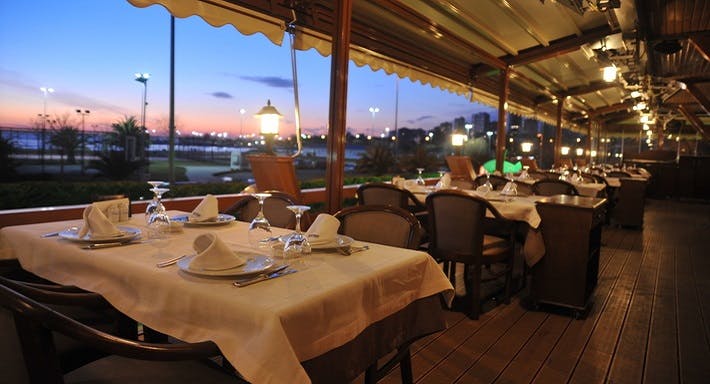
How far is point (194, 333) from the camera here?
4.13ft

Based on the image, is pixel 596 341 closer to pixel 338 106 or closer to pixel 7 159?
pixel 338 106

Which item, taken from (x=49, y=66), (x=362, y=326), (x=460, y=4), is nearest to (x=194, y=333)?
(x=362, y=326)

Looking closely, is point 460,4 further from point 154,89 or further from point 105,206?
point 105,206

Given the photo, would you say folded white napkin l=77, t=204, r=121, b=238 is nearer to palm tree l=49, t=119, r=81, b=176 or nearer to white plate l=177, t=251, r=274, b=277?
white plate l=177, t=251, r=274, b=277

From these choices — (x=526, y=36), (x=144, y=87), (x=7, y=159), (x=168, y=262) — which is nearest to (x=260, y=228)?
(x=168, y=262)

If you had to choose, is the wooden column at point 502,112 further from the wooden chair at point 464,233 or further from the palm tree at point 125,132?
the palm tree at point 125,132

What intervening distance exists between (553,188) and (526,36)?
3294 millimetres

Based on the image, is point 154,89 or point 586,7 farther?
point 154,89

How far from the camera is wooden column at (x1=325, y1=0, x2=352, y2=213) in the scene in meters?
4.17

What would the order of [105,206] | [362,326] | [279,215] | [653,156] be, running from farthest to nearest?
[653,156], [279,215], [105,206], [362,326]

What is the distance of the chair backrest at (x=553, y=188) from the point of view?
5.34 meters

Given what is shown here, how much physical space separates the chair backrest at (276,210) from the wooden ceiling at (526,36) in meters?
2.01

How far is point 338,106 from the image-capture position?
14.1 ft

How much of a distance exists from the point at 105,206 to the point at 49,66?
16.3 feet
